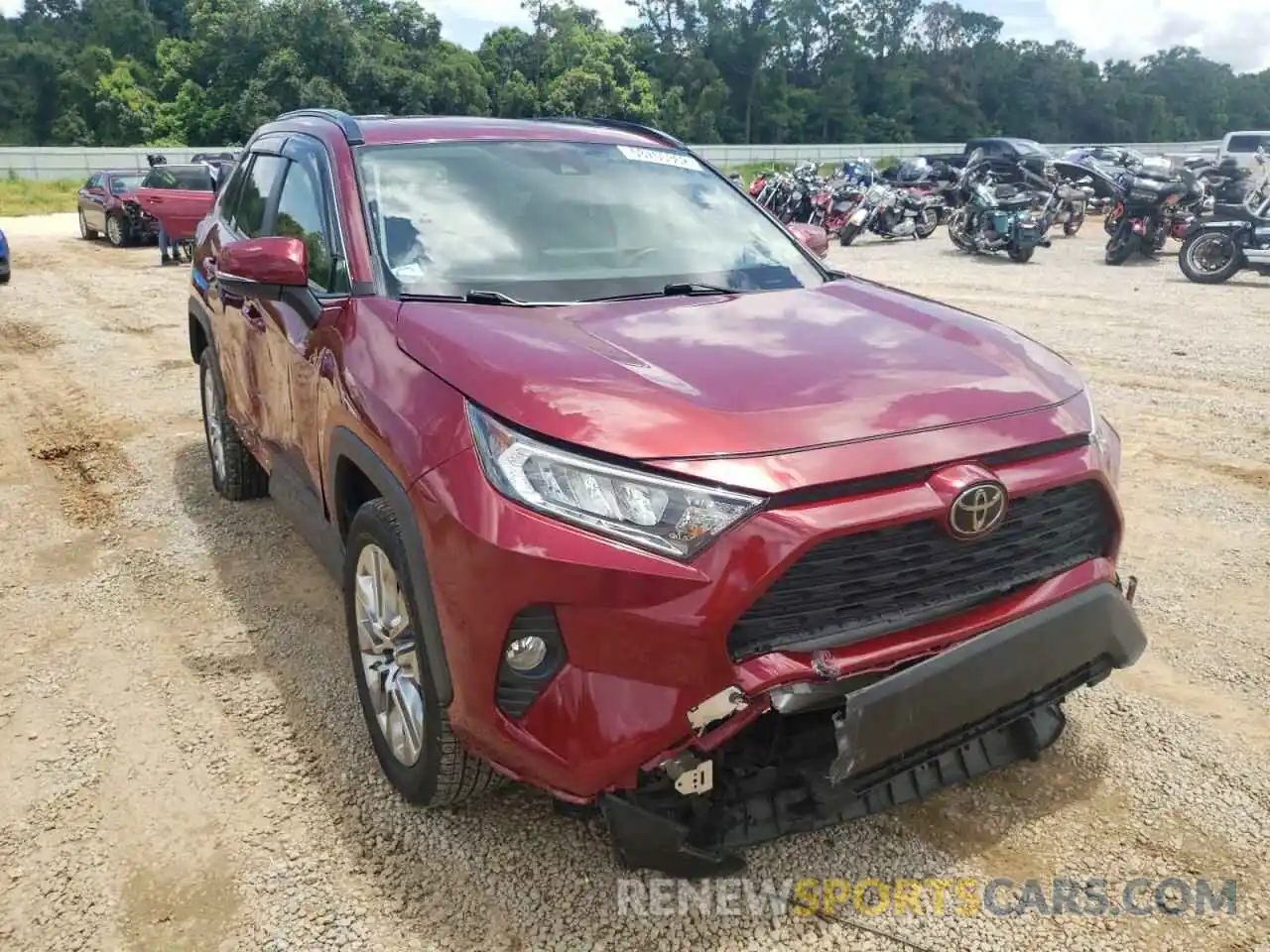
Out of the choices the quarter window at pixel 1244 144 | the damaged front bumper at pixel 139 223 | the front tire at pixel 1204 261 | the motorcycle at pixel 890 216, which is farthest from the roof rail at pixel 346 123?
the quarter window at pixel 1244 144

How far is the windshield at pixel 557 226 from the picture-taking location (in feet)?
10.0

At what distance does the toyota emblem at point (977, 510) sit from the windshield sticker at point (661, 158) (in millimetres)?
2128

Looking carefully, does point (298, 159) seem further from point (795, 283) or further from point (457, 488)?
point (457, 488)

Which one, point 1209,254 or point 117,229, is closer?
point 1209,254

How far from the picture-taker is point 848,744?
6.94ft

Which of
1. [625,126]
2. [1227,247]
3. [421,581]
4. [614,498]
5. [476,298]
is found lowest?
[1227,247]

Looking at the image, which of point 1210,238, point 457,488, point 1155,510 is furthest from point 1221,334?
point 457,488

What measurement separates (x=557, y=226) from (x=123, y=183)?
62.7 feet

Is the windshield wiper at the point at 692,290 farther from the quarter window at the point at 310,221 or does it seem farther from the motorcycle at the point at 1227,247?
the motorcycle at the point at 1227,247

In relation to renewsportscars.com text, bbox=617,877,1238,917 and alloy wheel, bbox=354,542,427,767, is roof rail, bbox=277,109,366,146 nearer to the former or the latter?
alloy wheel, bbox=354,542,427,767

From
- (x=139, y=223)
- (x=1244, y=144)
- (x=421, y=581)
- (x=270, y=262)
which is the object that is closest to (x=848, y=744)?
(x=421, y=581)

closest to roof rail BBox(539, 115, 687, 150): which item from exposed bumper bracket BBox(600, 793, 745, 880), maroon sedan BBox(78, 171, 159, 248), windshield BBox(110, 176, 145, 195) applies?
exposed bumper bracket BBox(600, 793, 745, 880)

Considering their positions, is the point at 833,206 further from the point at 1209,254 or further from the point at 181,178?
the point at 181,178

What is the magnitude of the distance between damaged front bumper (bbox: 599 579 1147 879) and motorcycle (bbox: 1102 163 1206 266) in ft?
46.5
